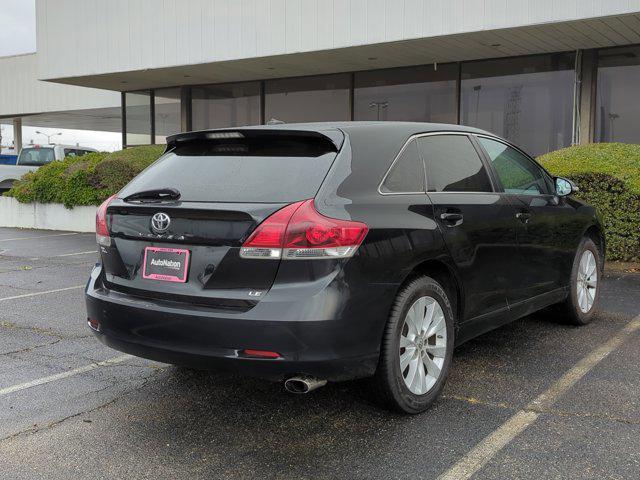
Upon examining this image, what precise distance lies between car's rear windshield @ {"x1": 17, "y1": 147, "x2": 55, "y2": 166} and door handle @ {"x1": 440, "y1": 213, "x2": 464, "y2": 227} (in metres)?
18.9

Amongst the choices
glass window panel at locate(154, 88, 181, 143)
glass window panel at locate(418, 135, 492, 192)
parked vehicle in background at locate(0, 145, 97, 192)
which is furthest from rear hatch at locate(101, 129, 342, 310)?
parked vehicle in background at locate(0, 145, 97, 192)

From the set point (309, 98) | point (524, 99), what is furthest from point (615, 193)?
point (309, 98)

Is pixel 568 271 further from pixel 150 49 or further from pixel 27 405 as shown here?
pixel 150 49

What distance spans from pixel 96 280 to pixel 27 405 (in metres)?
0.84

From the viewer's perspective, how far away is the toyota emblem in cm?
346

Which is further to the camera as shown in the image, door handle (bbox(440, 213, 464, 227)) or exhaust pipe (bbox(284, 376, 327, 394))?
door handle (bbox(440, 213, 464, 227))

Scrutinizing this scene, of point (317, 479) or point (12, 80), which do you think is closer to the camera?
point (317, 479)

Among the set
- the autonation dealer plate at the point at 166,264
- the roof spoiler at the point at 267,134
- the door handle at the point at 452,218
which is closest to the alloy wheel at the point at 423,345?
the door handle at the point at 452,218

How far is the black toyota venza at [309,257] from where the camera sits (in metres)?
3.17

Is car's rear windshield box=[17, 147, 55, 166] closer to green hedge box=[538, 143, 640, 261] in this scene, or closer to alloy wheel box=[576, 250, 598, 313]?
green hedge box=[538, 143, 640, 261]

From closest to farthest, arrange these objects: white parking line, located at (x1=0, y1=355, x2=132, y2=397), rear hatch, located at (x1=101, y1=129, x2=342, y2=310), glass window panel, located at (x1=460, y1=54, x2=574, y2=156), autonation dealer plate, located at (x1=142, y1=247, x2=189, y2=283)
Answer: rear hatch, located at (x1=101, y1=129, x2=342, y2=310) < autonation dealer plate, located at (x1=142, y1=247, x2=189, y2=283) < white parking line, located at (x1=0, y1=355, x2=132, y2=397) < glass window panel, located at (x1=460, y1=54, x2=574, y2=156)

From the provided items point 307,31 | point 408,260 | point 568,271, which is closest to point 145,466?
point 408,260

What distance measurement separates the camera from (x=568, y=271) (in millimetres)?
5340

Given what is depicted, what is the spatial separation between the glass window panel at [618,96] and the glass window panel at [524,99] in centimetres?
57
